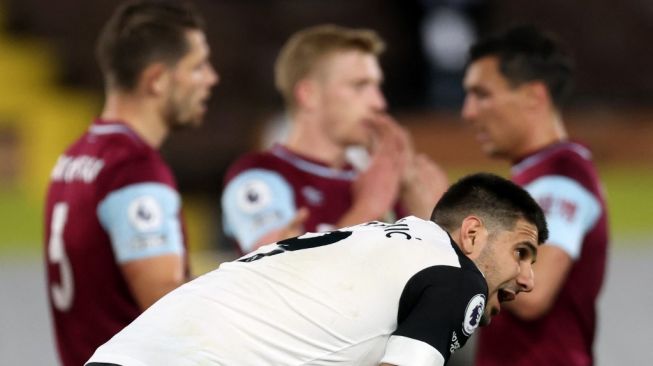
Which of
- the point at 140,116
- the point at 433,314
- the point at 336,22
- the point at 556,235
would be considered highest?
the point at 140,116

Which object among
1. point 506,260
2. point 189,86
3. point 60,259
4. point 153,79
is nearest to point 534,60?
point 189,86

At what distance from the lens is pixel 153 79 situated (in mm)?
5098

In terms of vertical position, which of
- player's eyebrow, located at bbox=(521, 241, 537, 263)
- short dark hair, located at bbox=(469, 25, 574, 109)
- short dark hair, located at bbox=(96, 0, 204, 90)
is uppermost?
short dark hair, located at bbox=(96, 0, 204, 90)

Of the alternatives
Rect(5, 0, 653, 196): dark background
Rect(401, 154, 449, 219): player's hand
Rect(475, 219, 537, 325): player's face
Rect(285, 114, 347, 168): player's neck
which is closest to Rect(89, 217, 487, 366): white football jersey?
Rect(475, 219, 537, 325): player's face

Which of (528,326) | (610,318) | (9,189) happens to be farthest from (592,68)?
(528,326)

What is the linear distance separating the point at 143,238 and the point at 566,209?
56.0 inches

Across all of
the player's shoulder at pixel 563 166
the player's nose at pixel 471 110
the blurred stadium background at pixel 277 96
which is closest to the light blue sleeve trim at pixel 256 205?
the player's nose at pixel 471 110

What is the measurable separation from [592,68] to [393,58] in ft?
6.70

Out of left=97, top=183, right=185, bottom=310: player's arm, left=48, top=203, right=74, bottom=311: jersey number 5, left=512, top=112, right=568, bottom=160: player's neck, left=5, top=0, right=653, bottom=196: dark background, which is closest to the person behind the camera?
left=97, top=183, right=185, bottom=310: player's arm

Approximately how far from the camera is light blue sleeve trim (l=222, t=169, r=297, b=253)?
216 inches

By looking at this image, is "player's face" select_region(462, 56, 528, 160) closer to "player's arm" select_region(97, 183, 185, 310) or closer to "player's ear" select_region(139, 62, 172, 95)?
"player's ear" select_region(139, 62, 172, 95)

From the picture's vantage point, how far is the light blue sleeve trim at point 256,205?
5.48 m

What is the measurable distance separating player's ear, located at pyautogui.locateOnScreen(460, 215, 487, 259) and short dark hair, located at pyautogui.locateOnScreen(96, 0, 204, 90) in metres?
1.71

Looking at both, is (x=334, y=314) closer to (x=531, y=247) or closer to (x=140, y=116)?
(x=531, y=247)
